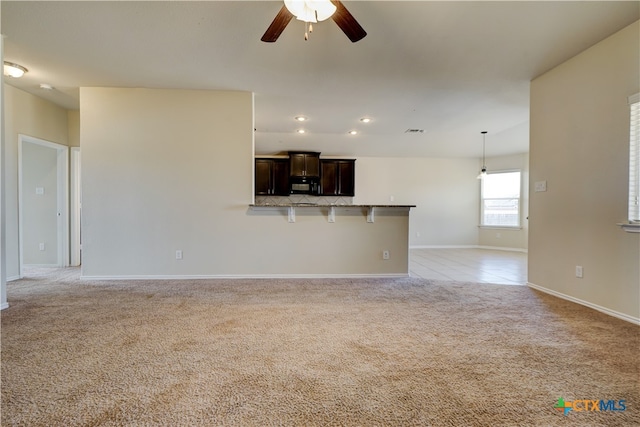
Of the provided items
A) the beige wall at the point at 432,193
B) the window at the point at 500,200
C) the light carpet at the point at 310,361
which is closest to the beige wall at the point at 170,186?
the light carpet at the point at 310,361

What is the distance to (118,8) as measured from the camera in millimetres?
2184

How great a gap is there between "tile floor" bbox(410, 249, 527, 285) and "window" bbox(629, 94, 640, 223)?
158 cm

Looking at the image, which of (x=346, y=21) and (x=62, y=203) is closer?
(x=346, y=21)

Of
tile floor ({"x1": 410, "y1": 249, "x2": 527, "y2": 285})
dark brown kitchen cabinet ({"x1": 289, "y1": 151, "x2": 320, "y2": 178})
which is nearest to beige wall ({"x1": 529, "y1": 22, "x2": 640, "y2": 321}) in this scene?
tile floor ({"x1": 410, "y1": 249, "x2": 527, "y2": 285})

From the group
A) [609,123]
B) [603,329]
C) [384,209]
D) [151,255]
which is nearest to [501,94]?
[609,123]

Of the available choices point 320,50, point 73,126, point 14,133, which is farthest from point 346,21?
point 73,126

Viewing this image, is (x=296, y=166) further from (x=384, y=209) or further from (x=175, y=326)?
(x=175, y=326)

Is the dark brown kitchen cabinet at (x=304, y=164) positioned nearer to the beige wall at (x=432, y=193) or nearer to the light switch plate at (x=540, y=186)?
the beige wall at (x=432, y=193)

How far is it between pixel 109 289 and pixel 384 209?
3561mm

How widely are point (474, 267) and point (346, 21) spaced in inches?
177

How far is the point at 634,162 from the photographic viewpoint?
241 cm

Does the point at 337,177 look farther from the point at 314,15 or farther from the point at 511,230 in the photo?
the point at 314,15

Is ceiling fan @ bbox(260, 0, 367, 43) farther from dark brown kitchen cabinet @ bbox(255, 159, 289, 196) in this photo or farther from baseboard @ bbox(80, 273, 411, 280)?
dark brown kitchen cabinet @ bbox(255, 159, 289, 196)

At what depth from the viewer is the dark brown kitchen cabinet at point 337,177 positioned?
709 centimetres
